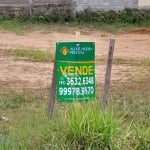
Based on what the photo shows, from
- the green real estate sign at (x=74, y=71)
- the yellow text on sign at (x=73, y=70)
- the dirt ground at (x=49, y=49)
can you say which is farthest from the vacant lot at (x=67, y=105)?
the yellow text on sign at (x=73, y=70)

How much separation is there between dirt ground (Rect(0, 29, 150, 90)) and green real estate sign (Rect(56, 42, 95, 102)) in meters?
0.24

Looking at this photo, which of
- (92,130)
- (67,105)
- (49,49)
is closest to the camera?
(92,130)

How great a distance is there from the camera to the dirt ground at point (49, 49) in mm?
10055

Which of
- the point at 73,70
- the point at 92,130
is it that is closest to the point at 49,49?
the point at 73,70

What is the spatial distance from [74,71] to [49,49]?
7.56 metres

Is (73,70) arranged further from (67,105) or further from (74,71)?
(67,105)

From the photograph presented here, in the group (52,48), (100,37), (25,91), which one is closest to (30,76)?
(25,91)

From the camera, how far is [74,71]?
20.7 feet

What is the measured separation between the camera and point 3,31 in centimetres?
1717

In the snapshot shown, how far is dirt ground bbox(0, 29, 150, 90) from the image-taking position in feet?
33.0

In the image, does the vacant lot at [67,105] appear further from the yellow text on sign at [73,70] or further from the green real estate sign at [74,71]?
the yellow text on sign at [73,70]

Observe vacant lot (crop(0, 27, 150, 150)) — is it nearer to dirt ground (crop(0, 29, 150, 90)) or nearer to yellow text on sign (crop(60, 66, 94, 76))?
dirt ground (crop(0, 29, 150, 90))

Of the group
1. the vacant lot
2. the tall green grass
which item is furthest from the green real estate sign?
the tall green grass

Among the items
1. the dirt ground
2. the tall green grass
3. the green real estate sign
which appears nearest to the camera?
the tall green grass
